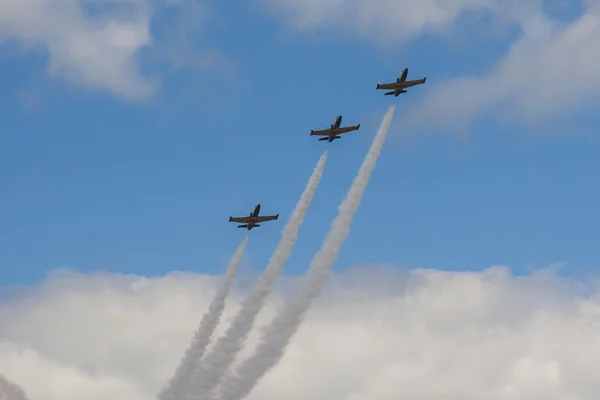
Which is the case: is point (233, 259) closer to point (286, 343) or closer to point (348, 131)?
point (286, 343)

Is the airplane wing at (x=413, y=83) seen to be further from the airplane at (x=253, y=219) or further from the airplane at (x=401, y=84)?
the airplane at (x=253, y=219)

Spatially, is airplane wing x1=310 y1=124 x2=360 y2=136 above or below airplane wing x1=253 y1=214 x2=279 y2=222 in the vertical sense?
above

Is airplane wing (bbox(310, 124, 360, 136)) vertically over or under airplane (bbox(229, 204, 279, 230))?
over

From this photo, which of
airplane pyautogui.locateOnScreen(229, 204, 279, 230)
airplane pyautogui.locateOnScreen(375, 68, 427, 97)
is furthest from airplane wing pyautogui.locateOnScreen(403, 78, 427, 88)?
airplane pyautogui.locateOnScreen(229, 204, 279, 230)

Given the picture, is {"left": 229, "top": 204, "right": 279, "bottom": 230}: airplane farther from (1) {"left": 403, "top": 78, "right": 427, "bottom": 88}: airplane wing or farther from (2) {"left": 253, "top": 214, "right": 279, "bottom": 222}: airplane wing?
(1) {"left": 403, "top": 78, "right": 427, "bottom": 88}: airplane wing

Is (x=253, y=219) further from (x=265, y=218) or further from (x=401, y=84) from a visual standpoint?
(x=401, y=84)

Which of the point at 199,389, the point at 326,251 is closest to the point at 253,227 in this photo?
the point at 326,251

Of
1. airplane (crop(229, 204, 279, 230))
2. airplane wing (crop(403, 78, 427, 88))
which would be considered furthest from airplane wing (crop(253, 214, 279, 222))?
airplane wing (crop(403, 78, 427, 88))

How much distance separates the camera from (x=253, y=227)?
149 meters

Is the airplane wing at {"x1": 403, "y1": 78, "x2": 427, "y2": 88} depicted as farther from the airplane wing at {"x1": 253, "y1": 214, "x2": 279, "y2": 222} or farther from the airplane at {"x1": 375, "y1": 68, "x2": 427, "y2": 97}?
the airplane wing at {"x1": 253, "y1": 214, "x2": 279, "y2": 222}

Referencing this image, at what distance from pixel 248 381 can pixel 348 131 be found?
44.1 m

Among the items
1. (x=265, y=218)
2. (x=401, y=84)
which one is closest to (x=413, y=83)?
(x=401, y=84)

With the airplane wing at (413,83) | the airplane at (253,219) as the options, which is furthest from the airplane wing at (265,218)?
the airplane wing at (413,83)

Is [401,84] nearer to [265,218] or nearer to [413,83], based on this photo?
[413,83]
